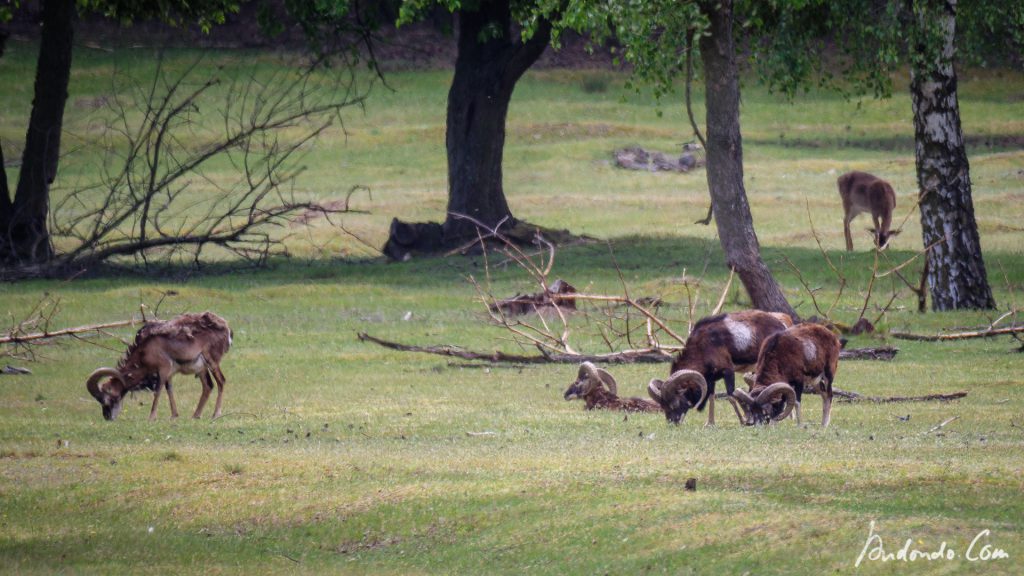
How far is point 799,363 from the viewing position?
1351cm

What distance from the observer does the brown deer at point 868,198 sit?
29609mm

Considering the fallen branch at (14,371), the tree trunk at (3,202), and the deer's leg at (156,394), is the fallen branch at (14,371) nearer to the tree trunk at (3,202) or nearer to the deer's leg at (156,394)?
the deer's leg at (156,394)

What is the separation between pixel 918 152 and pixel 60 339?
1326 centimetres

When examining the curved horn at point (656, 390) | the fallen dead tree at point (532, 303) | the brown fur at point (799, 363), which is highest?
the brown fur at point (799, 363)

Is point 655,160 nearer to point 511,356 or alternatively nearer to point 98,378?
point 511,356

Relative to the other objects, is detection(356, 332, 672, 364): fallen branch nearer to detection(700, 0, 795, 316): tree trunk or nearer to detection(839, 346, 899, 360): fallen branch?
detection(700, 0, 795, 316): tree trunk

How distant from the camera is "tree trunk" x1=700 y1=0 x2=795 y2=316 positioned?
63.1ft

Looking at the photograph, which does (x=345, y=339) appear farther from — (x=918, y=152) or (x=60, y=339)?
(x=918, y=152)

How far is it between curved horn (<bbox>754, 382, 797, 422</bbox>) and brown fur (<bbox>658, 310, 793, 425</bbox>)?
0.75 m

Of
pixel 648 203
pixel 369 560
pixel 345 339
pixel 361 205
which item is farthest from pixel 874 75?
pixel 361 205

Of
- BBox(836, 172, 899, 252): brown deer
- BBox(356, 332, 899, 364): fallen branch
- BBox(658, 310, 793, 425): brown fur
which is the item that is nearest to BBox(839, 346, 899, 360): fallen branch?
BBox(356, 332, 899, 364): fallen branch

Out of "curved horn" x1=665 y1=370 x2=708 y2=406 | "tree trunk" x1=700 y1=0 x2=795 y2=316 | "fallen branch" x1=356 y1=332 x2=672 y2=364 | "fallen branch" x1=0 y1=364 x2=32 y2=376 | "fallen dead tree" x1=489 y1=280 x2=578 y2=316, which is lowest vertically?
"fallen branch" x1=0 y1=364 x2=32 y2=376

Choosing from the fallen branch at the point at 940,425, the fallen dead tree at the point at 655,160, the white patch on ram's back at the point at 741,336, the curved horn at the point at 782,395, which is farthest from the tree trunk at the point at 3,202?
the fallen dead tree at the point at 655,160

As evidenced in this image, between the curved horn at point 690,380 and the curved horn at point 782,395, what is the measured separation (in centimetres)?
70
